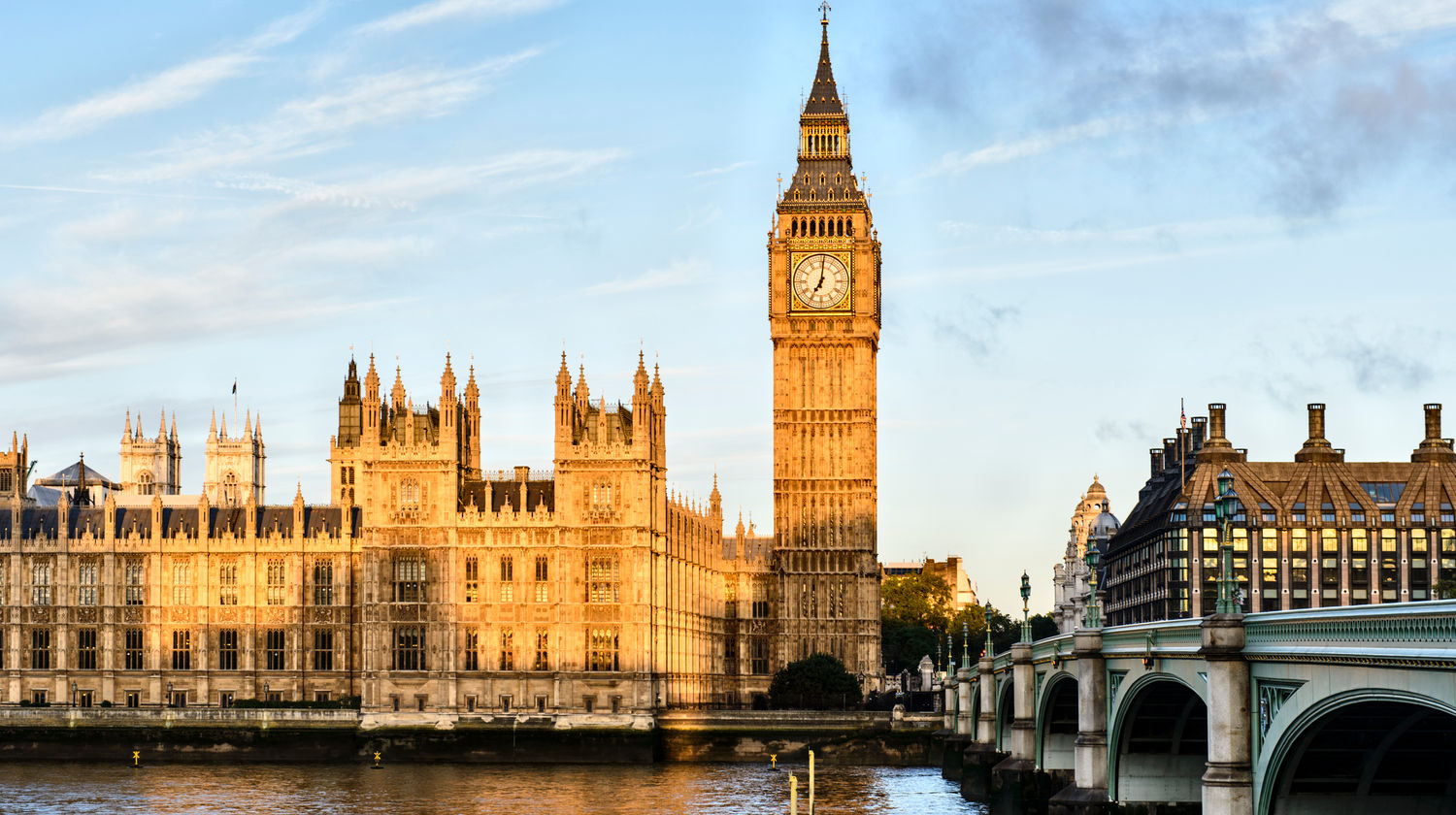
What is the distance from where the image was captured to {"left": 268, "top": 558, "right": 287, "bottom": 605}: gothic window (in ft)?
427

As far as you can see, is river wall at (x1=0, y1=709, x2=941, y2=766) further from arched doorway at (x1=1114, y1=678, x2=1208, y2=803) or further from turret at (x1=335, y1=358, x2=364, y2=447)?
arched doorway at (x1=1114, y1=678, x2=1208, y2=803)

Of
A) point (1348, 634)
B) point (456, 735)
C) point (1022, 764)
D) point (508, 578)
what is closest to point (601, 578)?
point (508, 578)

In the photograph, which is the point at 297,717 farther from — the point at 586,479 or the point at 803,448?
the point at 803,448

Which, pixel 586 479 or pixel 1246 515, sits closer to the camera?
pixel 586 479

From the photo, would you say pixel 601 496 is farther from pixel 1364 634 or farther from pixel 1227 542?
pixel 1364 634

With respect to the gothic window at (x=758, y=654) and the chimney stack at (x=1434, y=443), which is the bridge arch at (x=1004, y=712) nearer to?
the gothic window at (x=758, y=654)

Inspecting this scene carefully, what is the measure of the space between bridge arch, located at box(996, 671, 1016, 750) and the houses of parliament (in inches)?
1319


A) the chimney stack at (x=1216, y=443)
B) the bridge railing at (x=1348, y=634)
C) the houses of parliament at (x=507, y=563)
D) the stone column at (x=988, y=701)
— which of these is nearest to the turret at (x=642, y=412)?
the houses of parliament at (x=507, y=563)

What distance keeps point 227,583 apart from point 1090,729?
85.1 metres

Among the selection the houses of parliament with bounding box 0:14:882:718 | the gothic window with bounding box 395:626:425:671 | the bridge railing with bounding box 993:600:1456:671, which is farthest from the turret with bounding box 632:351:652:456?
the bridge railing with bounding box 993:600:1456:671

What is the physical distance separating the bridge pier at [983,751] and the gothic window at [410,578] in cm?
4033

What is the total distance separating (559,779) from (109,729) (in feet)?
104

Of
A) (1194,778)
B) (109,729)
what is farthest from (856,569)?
(1194,778)

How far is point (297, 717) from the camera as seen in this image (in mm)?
118938
